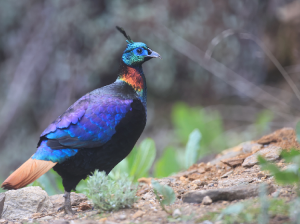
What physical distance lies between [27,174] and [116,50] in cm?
471

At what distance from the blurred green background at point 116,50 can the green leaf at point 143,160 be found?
237 cm

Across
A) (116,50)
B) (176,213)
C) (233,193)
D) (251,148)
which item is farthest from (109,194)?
(116,50)

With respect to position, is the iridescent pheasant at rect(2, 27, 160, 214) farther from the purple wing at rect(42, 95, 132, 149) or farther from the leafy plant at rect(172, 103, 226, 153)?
the leafy plant at rect(172, 103, 226, 153)

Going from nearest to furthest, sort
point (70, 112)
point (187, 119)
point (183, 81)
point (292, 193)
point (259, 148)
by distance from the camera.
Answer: point (292, 193)
point (70, 112)
point (259, 148)
point (187, 119)
point (183, 81)

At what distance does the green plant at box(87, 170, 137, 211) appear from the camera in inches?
95.1

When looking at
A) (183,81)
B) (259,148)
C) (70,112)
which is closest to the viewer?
(70,112)

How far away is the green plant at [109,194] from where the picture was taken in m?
2.42

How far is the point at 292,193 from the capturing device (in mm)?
2203

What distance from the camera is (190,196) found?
2383 millimetres

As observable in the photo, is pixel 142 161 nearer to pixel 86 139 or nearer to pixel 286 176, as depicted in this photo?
pixel 86 139

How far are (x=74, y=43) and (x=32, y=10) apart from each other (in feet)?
3.75

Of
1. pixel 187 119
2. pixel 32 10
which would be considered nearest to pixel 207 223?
pixel 187 119

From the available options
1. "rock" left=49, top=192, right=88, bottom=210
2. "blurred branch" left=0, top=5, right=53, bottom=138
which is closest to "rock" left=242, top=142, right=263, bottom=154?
"rock" left=49, top=192, right=88, bottom=210

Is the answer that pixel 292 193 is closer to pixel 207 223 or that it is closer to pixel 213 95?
pixel 207 223
